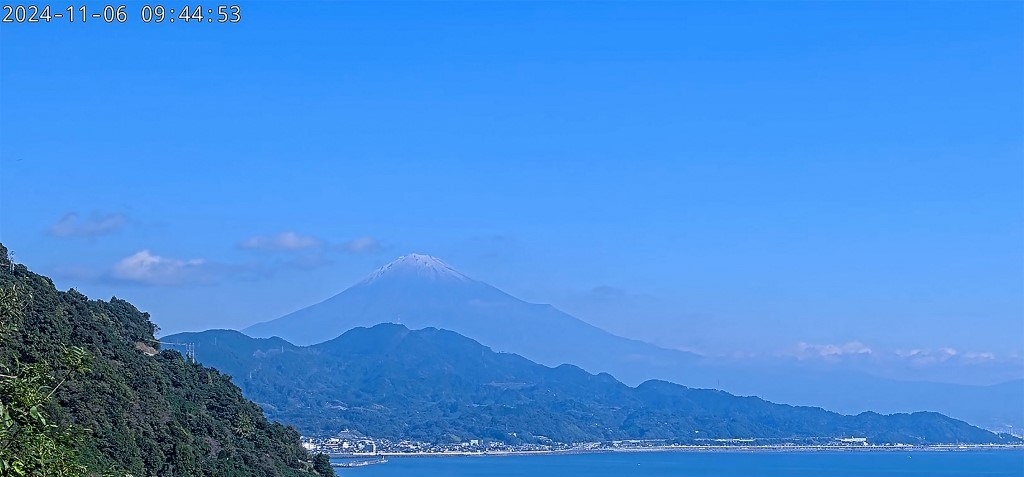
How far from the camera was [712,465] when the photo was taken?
124750mm

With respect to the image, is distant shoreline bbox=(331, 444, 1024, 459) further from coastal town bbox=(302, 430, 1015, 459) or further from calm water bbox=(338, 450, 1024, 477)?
calm water bbox=(338, 450, 1024, 477)

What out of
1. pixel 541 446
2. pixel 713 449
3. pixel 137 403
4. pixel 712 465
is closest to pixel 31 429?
pixel 137 403

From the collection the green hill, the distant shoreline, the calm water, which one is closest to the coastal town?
the distant shoreline

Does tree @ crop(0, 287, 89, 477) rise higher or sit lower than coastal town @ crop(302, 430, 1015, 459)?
lower

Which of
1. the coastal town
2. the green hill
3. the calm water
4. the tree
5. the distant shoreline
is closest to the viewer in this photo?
the tree

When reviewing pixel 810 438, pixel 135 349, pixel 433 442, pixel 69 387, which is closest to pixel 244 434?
pixel 135 349

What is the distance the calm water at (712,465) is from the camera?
107 metres

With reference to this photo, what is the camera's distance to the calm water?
107 meters

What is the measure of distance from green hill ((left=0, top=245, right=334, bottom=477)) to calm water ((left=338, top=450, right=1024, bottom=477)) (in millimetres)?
55080

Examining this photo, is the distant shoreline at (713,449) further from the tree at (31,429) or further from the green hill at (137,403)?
the tree at (31,429)

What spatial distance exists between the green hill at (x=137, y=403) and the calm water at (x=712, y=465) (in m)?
55.1

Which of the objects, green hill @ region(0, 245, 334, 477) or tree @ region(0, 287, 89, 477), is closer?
tree @ region(0, 287, 89, 477)

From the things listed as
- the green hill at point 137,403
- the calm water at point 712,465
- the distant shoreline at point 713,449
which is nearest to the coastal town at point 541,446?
the distant shoreline at point 713,449

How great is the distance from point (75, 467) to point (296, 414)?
167052 millimetres
